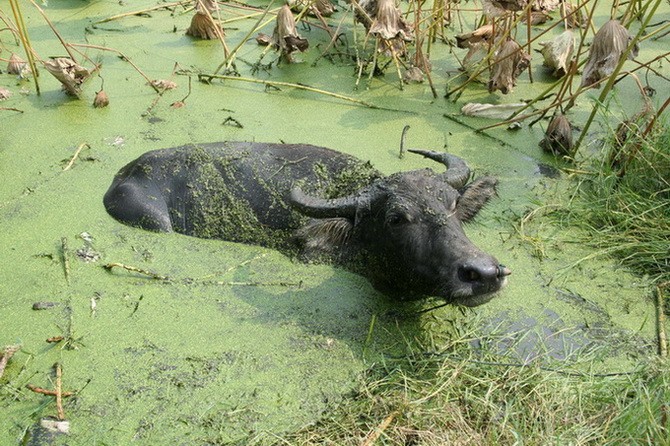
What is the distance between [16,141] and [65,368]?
2677 mm

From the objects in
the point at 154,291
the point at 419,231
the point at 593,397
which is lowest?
the point at 154,291

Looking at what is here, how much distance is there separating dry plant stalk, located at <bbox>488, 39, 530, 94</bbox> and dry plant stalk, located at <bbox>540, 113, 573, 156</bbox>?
2.50ft

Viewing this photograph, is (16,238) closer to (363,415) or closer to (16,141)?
(16,141)

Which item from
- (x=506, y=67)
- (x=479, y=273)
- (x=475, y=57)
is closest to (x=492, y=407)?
(x=479, y=273)

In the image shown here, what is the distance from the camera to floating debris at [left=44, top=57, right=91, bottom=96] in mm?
5371

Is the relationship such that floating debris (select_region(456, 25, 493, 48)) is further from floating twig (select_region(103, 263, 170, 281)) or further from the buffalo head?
floating twig (select_region(103, 263, 170, 281))

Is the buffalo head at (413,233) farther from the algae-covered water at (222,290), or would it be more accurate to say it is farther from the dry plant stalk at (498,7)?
the dry plant stalk at (498,7)

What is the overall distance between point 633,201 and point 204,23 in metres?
4.82

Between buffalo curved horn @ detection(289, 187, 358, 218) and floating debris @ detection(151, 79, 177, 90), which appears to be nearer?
buffalo curved horn @ detection(289, 187, 358, 218)

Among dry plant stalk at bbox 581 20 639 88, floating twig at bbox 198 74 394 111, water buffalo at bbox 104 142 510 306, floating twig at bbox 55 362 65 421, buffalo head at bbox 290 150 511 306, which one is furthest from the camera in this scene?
floating twig at bbox 198 74 394 111

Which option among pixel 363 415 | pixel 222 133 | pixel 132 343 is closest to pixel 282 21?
pixel 222 133

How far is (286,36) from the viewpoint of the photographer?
5.96 metres

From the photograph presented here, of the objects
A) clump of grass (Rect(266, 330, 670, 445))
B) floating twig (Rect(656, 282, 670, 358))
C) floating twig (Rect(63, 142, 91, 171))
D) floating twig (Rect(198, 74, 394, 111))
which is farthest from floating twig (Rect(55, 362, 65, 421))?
floating twig (Rect(198, 74, 394, 111))

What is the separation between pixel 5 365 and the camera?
9.53 feet
